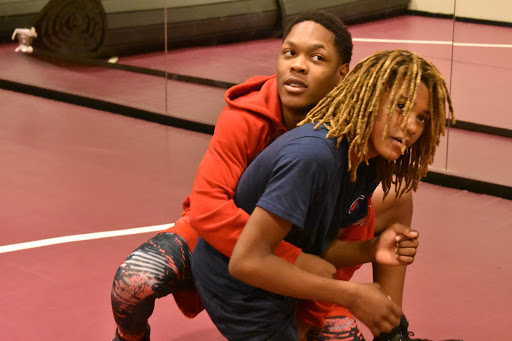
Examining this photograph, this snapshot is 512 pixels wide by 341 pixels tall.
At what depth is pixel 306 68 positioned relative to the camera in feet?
7.19

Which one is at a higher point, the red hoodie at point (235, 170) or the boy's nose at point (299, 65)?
Result: the boy's nose at point (299, 65)

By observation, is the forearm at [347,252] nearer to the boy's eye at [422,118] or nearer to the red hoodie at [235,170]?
the red hoodie at [235,170]

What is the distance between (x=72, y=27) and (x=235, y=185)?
478 centimetres

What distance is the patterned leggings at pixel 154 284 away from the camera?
7.35 feet

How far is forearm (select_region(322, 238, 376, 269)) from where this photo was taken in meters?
2.14

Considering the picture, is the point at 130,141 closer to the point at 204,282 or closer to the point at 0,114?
the point at 0,114

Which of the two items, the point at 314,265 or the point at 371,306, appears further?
the point at 314,265

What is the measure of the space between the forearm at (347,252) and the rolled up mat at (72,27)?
14.8ft

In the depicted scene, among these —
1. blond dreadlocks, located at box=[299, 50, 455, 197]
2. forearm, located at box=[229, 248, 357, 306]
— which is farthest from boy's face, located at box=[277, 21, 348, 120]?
forearm, located at box=[229, 248, 357, 306]

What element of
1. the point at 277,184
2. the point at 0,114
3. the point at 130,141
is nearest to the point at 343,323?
the point at 277,184

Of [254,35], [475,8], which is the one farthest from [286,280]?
[254,35]

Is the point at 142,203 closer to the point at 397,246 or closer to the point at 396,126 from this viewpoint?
the point at 397,246

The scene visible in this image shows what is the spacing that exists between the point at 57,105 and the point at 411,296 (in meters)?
3.33

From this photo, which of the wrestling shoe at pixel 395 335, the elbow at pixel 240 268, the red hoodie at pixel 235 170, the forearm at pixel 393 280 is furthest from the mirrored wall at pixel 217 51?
the elbow at pixel 240 268
